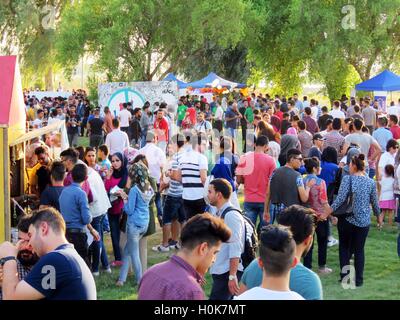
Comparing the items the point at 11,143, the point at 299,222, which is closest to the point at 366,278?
the point at 299,222

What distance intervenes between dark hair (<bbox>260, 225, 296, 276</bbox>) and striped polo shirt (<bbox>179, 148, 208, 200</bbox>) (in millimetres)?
5816

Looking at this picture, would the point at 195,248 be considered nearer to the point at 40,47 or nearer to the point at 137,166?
the point at 137,166

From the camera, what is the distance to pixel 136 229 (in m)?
8.70

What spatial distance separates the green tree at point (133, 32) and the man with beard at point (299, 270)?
2122cm

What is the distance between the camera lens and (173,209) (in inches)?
415

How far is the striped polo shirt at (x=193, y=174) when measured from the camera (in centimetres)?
996

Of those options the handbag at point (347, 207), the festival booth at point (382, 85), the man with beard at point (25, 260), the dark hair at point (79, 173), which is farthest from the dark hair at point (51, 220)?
the festival booth at point (382, 85)

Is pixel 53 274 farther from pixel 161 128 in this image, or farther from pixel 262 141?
pixel 161 128

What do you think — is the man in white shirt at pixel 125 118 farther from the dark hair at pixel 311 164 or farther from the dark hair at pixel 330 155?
the dark hair at pixel 311 164

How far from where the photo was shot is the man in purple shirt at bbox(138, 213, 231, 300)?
4.04 m

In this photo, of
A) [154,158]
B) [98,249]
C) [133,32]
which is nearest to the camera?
[98,249]

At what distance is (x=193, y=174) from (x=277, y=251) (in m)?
6.01

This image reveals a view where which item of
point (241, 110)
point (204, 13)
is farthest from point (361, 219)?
point (204, 13)

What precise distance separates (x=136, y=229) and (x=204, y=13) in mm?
20567
